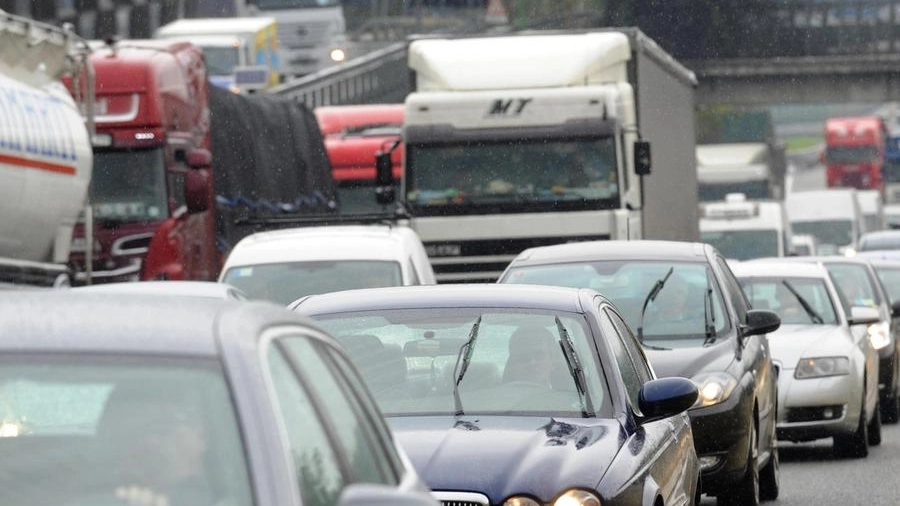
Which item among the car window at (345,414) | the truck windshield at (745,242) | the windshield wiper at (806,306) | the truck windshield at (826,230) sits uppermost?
the car window at (345,414)

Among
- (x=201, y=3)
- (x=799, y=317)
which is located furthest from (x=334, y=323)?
(x=201, y=3)

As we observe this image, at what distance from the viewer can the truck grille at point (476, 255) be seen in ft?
68.0

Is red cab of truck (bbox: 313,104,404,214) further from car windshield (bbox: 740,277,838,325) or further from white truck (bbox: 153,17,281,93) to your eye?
car windshield (bbox: 740,277,838,325)

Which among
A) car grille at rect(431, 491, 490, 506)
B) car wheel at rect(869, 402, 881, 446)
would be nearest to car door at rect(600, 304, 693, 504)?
car grille at rect(431, 491, 490, 506)

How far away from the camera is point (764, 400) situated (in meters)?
12.3

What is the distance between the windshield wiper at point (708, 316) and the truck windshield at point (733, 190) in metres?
39.8

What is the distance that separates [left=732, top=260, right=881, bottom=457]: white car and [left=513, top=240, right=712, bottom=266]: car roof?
2800 millimetres

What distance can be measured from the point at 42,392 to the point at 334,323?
3.99 m

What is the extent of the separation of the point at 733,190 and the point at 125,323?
50.1 metres

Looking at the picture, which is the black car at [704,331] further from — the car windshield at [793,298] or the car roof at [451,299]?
the car windshield at [793,298]

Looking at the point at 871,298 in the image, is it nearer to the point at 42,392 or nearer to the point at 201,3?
the point at 42,392

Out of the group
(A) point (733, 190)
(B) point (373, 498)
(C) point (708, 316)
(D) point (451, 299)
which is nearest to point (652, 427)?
(D) point (451, 299)

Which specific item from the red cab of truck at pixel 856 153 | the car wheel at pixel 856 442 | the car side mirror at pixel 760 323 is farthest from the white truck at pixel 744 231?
the red cab of truck at pixel 856 153

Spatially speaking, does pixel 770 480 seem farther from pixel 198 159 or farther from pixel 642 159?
pixel 198 159
